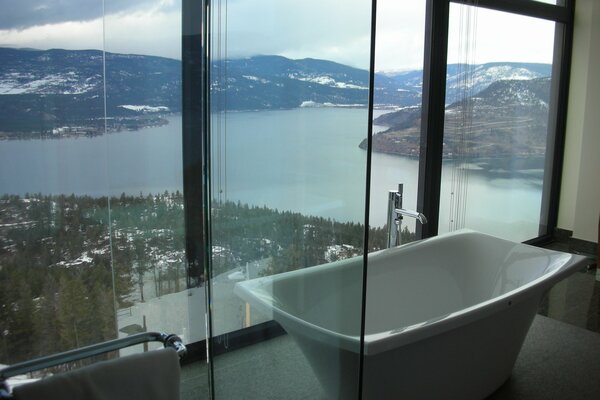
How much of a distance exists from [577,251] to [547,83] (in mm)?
1546

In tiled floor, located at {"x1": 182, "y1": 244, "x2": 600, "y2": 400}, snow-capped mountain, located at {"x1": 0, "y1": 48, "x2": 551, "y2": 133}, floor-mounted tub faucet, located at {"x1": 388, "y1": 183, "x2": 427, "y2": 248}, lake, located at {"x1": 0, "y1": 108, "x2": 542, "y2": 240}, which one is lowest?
tiled floor, located at {"x1": 182, "y1": 244, "x2": 600, "y2": 400}

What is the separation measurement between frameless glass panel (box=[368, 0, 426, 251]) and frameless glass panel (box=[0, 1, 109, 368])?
1777 mm

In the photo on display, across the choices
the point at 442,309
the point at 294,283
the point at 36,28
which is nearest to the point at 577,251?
the point at 442,309

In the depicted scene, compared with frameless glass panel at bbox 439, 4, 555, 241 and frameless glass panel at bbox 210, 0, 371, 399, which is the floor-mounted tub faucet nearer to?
frameless glass panel at bbox 439, 4, 555, 241

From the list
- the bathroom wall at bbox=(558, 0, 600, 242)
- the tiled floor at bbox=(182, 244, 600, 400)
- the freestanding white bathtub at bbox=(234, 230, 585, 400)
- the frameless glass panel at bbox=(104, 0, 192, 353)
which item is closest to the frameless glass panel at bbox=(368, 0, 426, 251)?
the freestanding white bathtub at bbox=(234, 230, 585, 400)

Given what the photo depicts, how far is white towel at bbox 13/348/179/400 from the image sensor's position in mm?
1122

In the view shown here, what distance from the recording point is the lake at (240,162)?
4.80 feet

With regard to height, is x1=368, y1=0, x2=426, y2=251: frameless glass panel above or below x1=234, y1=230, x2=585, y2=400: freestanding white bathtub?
above

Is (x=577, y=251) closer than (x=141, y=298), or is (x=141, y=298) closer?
(x=141, y=298)

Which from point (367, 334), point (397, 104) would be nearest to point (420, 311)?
point (367, 334)

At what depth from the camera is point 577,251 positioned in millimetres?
4672

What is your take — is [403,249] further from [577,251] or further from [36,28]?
[577,251]

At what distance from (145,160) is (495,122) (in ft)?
10.2

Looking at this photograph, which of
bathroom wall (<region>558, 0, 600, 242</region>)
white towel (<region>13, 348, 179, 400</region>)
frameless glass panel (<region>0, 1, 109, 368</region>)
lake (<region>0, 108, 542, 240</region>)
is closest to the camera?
white towel (<region>13, 348, 179, 400</region>)
